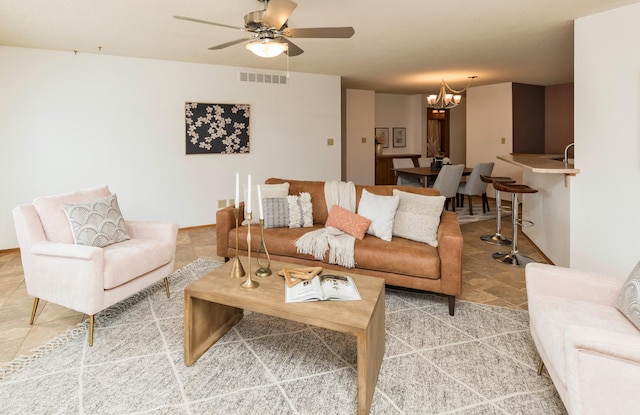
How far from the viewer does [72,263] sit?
2.39 metres

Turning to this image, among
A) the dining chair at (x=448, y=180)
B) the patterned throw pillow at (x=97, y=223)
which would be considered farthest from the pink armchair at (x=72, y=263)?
the dining chair at (x=448, y=180)

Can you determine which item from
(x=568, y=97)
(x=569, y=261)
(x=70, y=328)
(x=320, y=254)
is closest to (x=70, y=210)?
(x=70, y=328)

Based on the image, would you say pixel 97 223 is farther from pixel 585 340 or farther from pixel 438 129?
pixel 438 129

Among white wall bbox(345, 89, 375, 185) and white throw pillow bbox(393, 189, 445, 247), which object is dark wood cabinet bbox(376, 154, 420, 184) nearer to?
white wall bbox(345, 89, 375, 185)

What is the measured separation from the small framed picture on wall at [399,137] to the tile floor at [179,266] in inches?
184

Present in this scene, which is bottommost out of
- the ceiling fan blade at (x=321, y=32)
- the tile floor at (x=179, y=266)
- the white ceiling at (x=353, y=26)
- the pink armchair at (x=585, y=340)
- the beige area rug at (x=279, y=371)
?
the beige area rug at (x=279, y=371)

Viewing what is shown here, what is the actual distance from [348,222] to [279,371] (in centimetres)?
154

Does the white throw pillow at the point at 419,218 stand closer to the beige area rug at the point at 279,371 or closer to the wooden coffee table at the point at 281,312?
the beige area rug at the point at 279,371

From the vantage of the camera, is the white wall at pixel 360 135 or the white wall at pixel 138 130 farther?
the white wall at pixel 360 135

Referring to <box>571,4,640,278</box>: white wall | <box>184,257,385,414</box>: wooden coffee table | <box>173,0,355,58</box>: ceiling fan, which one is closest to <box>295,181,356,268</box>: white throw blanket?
<box>184,257,385,414</box>: wooden coffee table

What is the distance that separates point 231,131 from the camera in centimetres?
571

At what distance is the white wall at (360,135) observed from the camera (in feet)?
27.4

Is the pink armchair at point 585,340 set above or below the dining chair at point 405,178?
below

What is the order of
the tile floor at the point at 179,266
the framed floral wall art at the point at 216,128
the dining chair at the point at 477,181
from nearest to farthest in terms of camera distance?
1. the tile floor at the point at 179,266
2. the framed floral wall art at the point at 216,128
3. the dining chair at the point at 477,181
